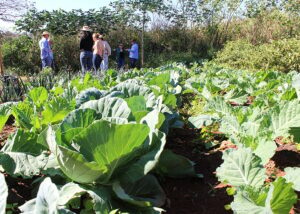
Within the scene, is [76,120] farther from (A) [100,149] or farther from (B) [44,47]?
(B) [44,47]

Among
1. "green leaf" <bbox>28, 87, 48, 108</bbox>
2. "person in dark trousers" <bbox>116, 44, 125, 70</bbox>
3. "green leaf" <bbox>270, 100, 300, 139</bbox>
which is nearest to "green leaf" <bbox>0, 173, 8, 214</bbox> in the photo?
"green leaf" <bbox>270, 100, 300, 139</bbox>

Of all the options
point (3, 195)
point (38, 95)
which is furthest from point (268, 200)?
point (38, 95)

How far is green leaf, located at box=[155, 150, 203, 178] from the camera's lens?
2100 millimetres

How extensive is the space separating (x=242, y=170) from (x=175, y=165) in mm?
535

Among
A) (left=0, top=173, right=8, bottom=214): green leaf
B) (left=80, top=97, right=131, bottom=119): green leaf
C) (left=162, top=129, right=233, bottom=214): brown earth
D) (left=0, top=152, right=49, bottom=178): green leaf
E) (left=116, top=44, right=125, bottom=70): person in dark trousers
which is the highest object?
(left=80, top=97, right=131, bottom=119): green leaf

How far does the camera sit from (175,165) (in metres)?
2.12

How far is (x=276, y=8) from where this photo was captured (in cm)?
2272

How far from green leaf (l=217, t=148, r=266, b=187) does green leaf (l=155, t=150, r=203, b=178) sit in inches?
15.2

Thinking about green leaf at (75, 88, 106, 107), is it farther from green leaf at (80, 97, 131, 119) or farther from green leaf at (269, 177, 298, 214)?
green leaf at (269, 177, 298, 214)

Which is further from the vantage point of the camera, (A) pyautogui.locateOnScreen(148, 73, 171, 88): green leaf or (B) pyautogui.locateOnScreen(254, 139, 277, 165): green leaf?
(A) pyautogui.locateOnScreen(148, 73, 171, 88): green leaf

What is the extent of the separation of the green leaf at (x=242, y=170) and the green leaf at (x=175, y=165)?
1.27 feet

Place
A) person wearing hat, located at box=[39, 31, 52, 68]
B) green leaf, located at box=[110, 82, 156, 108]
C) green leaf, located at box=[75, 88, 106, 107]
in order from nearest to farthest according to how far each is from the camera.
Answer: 1. green leaf, located at box=[75, 88, 106, 107]
2. green leaf, located at box=[110, 82, 156, 108]
3. person wearing hat, located at box=[39, 31, 52, 68]

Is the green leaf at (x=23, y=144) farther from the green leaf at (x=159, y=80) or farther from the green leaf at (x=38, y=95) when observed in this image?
the green leaf at (x=159, y=80)

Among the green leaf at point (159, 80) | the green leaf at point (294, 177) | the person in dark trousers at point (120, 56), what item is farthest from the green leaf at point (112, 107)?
the person in dark trousers at point (120, 56)
